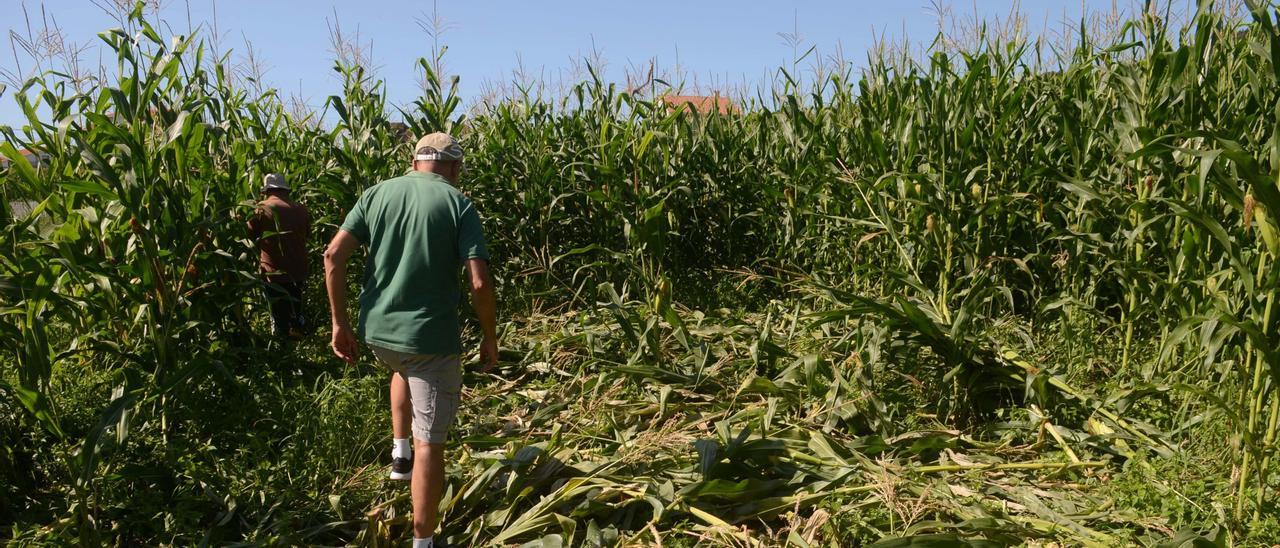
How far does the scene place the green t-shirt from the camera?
10.6ft

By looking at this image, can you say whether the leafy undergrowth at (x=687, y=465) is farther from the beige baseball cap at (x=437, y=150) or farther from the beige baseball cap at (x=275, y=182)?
the beige baseball cap at (x=275, y=182)

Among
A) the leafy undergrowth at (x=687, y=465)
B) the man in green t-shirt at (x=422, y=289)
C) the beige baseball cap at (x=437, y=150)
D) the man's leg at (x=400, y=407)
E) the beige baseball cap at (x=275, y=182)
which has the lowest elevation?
the leafy undergrowth at (x=687, y=465)

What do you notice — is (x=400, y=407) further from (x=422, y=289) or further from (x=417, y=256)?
(x=417, y=256)

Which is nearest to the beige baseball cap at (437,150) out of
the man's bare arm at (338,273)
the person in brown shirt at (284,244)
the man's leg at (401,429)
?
the man's bare arm at (338,273)

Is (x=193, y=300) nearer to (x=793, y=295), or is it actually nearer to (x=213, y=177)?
(x=213, y=177)

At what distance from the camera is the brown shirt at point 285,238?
5.56 meters

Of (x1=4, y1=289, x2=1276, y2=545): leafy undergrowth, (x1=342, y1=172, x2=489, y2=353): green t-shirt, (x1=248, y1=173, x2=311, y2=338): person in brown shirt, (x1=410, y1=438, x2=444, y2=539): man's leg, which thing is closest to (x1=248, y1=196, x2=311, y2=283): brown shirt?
(x1=248, y1=173, x2=311, y2=338): person in brown shirt

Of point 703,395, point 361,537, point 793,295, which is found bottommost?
point 361,537

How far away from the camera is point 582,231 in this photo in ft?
21.7

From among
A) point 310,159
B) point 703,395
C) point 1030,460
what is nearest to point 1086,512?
point 1030,460

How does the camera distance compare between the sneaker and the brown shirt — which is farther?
the brown shirt

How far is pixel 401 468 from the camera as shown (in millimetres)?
3518

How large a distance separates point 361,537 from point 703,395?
1.88 meters

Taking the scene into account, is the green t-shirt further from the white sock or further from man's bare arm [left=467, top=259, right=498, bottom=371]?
the white sock
